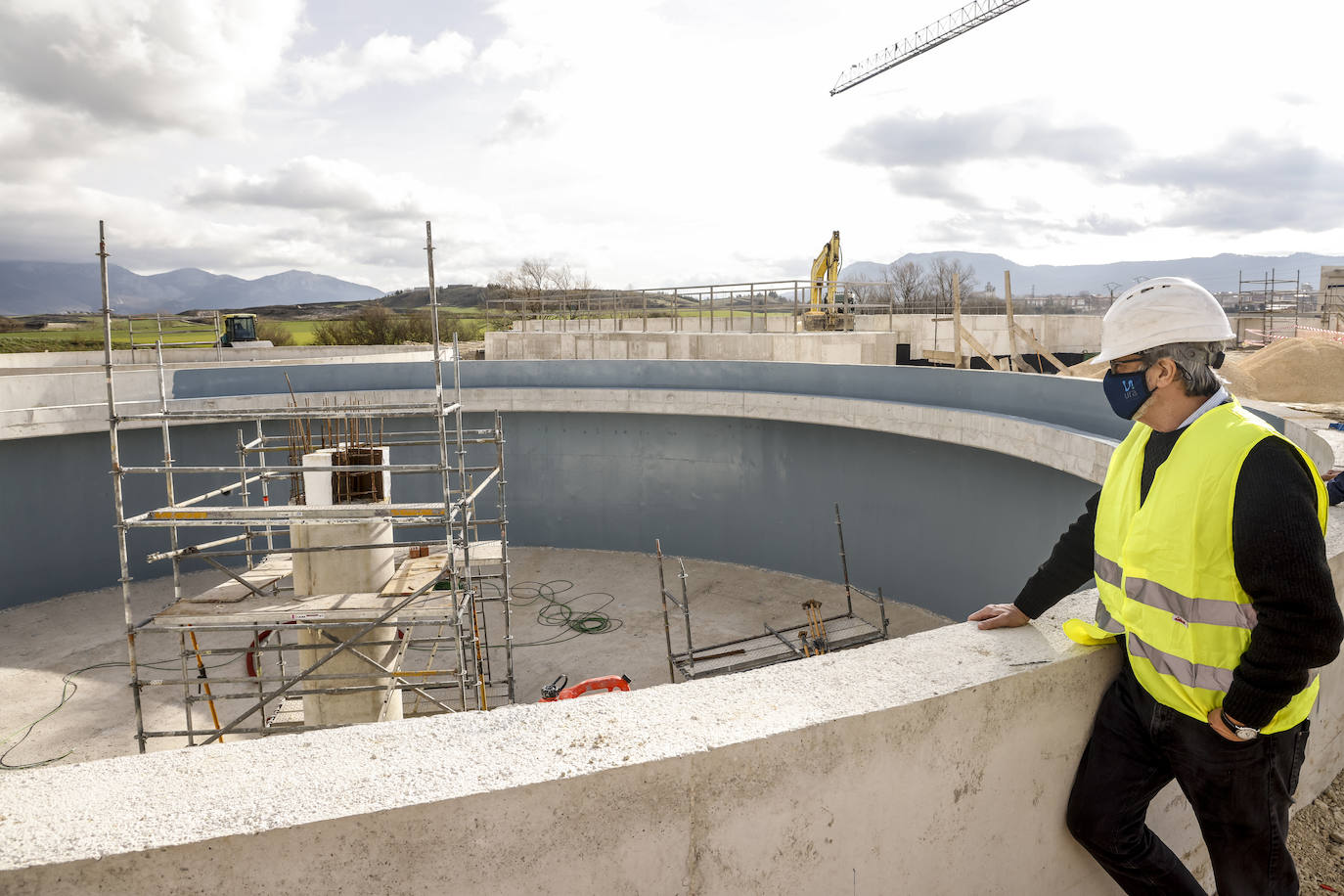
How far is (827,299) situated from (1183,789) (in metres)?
26.9

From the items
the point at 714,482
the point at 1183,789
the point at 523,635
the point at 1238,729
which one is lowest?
the point at 523,635

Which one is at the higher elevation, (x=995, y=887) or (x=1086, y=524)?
(x=1086, y=524)

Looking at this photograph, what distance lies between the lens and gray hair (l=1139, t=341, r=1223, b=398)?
2406 millimetres

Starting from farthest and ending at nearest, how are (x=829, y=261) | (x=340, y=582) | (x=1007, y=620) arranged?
(x=829, y=261) < (x=340, y=582) < (x=1007, y=620)

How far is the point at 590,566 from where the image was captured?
14758 mm

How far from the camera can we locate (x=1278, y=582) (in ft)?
6.50

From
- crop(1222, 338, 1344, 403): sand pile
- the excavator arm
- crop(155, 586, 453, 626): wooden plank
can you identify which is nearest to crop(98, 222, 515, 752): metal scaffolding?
crop(155, 586, 453, 626): wooden plank

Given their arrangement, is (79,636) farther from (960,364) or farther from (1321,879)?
(960,364)

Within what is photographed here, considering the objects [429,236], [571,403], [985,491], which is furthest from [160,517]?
[985,491]

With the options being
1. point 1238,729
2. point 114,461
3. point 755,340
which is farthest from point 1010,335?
point 1238,729

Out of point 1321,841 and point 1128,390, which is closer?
point 1128,390

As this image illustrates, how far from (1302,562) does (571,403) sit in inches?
513

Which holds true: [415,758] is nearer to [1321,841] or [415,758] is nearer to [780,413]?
[1321,841]

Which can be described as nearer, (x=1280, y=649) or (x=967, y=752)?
(x=1280, y=649)
